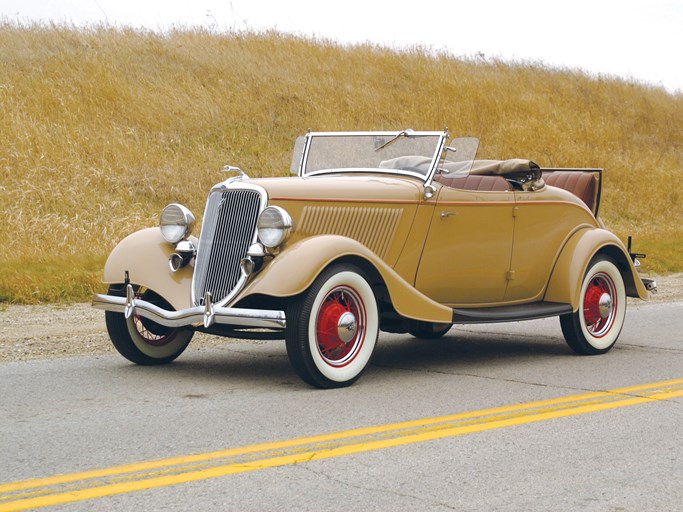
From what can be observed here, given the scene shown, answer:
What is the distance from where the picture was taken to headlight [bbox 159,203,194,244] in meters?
7.04

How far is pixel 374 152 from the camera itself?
785cm

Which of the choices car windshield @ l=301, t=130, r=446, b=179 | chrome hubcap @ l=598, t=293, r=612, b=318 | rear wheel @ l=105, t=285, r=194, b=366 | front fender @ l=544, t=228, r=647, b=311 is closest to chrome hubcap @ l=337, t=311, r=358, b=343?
rear wheel @ l=105, t=285, r=194, b=366

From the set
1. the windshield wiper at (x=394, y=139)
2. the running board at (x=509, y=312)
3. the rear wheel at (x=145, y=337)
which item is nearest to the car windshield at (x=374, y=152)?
the windshield wiper at (x=394, y=139)

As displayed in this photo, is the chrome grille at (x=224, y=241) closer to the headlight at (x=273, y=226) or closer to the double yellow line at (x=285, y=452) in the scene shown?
the headlight at (x=273, y=226)

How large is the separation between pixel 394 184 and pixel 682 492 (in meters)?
3.58

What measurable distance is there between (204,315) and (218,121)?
17.5 m

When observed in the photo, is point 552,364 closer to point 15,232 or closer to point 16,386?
point 16,386

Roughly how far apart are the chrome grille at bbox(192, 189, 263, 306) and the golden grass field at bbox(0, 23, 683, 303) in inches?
187

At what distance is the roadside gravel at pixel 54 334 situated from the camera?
7.84 m

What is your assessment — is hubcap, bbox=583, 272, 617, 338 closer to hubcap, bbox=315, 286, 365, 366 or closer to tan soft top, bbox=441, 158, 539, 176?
tan soft top, bbox=441, 158, 539, 176

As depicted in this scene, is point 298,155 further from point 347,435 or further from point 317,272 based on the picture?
point 347,435

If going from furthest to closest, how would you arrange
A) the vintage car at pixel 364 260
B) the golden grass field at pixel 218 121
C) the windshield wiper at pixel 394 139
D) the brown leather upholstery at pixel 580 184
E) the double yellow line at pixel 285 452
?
the golden grass field at pixel 218 121
the brown leather upholstery at pixel 580 184
the windshield wiper at pixel 394 139
the vintage car at pixel 364 260
the double yellow line at pixel 285 452

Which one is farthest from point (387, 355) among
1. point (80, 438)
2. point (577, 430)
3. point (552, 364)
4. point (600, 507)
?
point (600, 507)

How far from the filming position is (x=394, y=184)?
7.24 m
